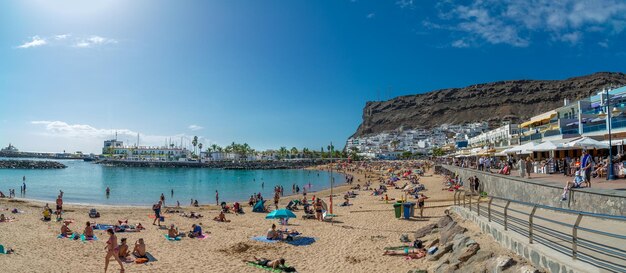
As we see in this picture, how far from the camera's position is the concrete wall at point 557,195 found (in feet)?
30.0

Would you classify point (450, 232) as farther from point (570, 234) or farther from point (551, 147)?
point (551, 147)

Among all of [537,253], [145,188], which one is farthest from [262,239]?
[145,188]

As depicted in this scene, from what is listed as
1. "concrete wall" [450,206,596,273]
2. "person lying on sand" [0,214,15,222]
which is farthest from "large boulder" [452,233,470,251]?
"person lying on sand" [0,214,15,222]

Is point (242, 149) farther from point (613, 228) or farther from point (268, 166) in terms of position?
point (613, 228)

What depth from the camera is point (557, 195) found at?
11805 mm

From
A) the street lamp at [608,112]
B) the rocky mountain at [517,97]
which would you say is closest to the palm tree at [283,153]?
the rocky mountain at [517,97]

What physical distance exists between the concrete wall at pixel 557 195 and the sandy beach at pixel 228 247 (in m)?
3.46

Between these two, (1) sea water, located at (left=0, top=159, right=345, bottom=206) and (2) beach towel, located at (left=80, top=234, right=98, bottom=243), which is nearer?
(2) beach towel, located at (left=80, top=234, right=98, bottom=243)

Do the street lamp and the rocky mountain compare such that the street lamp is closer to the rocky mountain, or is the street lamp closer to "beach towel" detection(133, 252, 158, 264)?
"beach towel" detection(133, 252, 158, 264)

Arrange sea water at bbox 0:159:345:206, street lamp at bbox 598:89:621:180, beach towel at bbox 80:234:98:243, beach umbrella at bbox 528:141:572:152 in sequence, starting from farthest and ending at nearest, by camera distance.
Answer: sea water at bbox 0:159:345:206 < beach umbrella at bbox 528:141:572:152 < street lamp at bbox 598:89:621:180 < beach towel at bbox 80:234:98:243

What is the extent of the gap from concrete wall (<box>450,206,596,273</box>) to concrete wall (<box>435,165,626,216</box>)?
11.8 ft

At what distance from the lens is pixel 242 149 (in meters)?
150

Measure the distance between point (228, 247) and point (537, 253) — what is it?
10231mm

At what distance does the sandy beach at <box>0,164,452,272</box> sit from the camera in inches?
417
